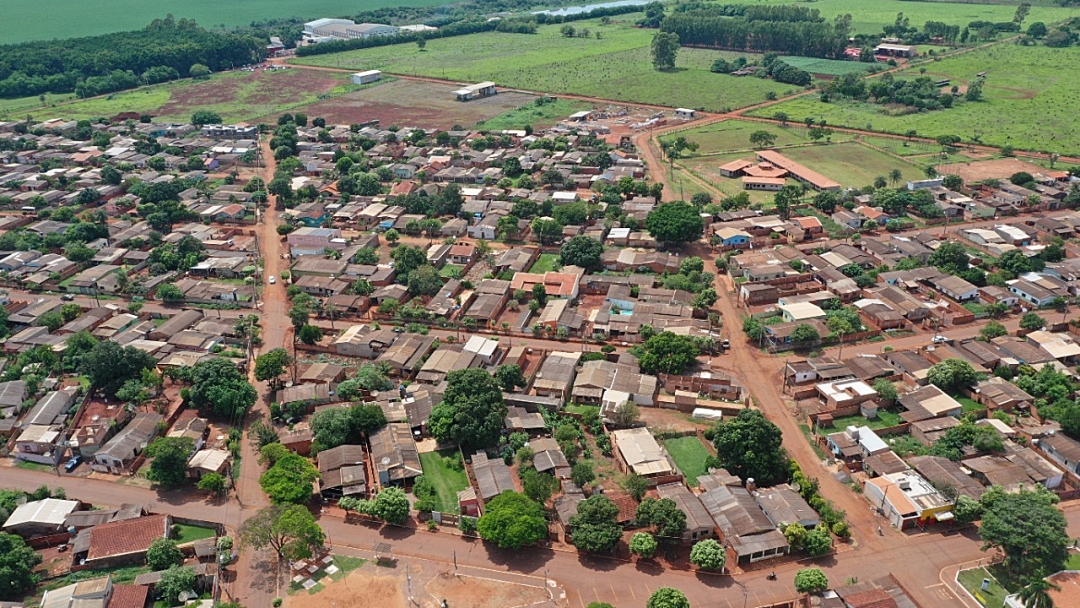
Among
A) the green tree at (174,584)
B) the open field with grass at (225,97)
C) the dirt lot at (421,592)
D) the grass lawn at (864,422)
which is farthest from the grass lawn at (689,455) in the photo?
the open field with grass at (225,97)

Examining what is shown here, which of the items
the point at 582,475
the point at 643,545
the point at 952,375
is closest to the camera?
the point at 643,545

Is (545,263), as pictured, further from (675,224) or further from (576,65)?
(576,65)

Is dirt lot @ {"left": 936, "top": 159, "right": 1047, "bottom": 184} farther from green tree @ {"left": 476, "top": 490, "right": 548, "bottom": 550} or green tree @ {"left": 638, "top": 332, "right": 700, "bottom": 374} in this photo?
green tree @ {"left": 476, "top": 490, "right": 548, "bottom": 550}

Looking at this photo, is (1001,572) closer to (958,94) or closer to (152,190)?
(152,190)

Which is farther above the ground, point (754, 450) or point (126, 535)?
point (754, 450)

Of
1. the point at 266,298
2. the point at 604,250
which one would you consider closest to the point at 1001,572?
the point at 604,250

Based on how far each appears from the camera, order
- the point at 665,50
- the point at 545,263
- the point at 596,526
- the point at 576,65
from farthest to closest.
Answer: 1. the point at 576,65
2. the point at 665,50
3. the point at 545,263
4. the point at 596,526

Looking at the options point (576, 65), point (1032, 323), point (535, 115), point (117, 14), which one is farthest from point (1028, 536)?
point (117, 14)
